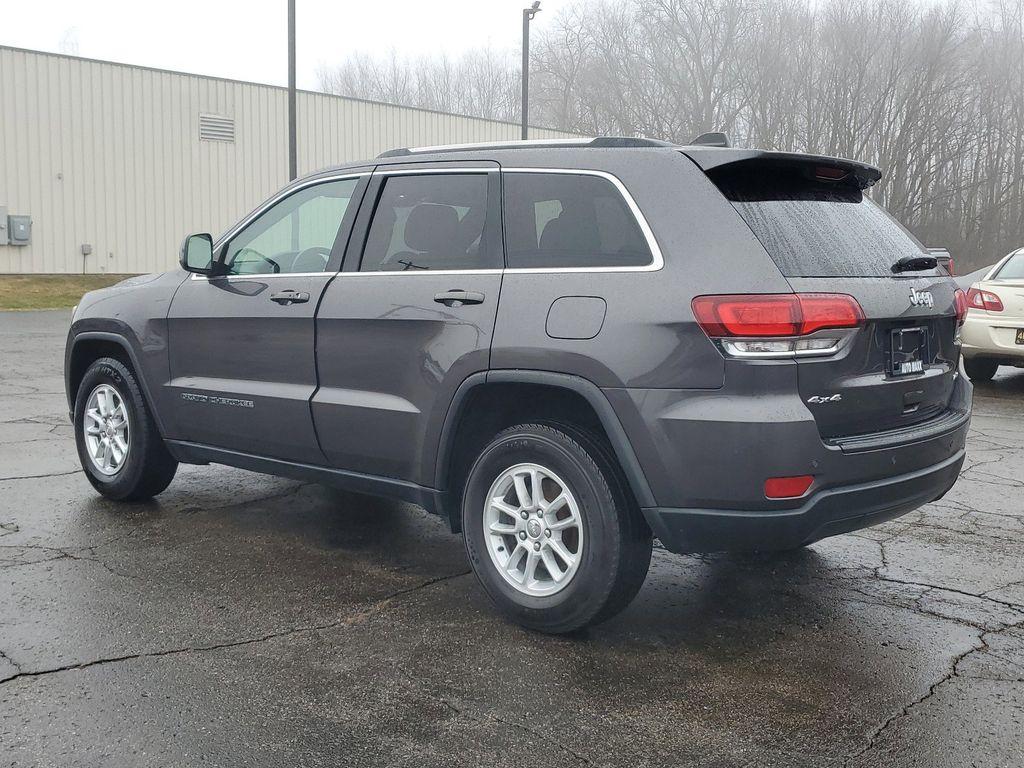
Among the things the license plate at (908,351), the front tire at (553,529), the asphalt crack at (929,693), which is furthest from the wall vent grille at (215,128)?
the asphalt crack at (929,693)

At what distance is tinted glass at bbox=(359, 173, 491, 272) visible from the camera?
4.19 meters

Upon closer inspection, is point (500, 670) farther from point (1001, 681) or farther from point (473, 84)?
point (473, 84)

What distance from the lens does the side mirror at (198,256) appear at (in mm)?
5113

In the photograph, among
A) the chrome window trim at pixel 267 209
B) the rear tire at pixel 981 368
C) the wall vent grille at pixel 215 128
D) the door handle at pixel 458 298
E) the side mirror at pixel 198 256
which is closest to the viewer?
the door handle at pixel 458 298

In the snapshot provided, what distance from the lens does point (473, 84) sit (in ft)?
194

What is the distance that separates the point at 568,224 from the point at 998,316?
25.7 ft

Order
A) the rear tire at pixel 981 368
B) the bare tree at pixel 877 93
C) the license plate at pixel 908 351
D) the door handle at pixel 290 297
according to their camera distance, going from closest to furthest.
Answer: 1. the license plate at pixel 908 351
2. the door handle at pixel 290 297
3. the rear tire at pixel 981 368
4. the bare tree at pixel 877 93

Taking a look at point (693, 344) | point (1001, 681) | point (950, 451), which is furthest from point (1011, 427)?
point (693, 344)

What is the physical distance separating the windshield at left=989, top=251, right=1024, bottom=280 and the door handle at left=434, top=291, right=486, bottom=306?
27.1ft

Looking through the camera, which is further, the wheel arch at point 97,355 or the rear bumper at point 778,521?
the wheel arch at point 97,355

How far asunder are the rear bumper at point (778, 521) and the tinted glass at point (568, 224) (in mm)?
901

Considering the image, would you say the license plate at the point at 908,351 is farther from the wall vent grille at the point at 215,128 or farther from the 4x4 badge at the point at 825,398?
the wall vent grille at the point at 215,128

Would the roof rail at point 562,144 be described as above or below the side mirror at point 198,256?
above

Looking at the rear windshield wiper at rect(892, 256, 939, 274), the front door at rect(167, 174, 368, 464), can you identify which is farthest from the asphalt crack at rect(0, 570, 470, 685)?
the rear windshield wiper at rect(892, 256, 939, 274)
